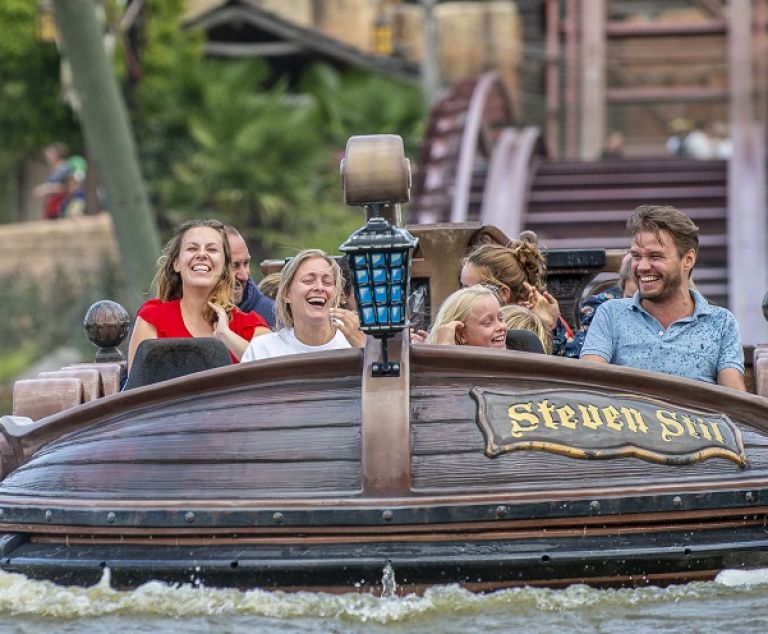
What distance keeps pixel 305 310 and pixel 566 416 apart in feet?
3.35

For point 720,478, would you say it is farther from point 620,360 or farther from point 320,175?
point 320,175

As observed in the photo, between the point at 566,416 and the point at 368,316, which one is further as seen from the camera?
the point at 566,416

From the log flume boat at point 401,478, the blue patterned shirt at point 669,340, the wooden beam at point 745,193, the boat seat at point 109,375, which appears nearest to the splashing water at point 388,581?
the log flume boat at point 401,478

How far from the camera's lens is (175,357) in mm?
5891

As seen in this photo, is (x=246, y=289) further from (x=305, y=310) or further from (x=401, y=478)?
(x=401, y=478)

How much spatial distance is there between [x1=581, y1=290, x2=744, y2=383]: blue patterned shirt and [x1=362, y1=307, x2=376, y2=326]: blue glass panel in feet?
3.66

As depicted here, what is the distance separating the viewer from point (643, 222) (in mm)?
6078

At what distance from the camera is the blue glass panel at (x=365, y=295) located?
17.0 ft

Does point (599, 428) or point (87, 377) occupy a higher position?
point (87, 377)

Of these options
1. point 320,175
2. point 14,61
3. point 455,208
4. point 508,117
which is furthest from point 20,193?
point 455,208

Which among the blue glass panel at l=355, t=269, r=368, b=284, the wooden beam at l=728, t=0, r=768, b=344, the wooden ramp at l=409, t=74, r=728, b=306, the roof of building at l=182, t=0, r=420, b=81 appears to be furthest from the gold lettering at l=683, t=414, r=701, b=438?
the roof of building at l=182, t=0, r=420, b=81

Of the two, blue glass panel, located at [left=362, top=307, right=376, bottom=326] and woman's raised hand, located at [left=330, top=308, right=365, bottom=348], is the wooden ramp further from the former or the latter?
blue glass panel, located at [left=362, top=307, right=376, bottom=326]

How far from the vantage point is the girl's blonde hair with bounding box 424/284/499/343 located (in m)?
5.92

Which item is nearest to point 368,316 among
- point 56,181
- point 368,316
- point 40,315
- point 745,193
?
point 368,316
